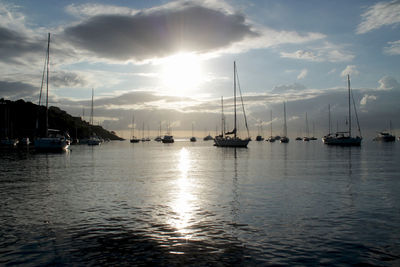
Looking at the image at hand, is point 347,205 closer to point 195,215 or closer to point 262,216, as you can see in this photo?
point 262,216

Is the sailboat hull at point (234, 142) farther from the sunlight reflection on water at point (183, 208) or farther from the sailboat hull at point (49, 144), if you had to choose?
the sunlight reflection on water at point (183, 208)

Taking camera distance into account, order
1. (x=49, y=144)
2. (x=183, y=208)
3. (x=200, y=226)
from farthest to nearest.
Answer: (x=49, y=144) → (x=183, y=208) → (x=200, y=226)

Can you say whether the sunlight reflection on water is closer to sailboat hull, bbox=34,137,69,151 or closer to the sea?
the sea

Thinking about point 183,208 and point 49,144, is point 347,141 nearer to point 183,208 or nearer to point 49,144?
point 49,144

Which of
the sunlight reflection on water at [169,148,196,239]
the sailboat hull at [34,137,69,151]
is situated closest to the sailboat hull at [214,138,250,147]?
the sailboat hull at [34,137,69,151]

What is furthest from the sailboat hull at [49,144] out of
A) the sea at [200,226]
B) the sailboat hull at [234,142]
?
the sea at [200,226]

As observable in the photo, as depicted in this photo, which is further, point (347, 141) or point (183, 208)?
point (347, 141)

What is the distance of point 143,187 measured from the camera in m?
29.5

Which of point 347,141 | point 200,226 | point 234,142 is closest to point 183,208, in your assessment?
point 200,226

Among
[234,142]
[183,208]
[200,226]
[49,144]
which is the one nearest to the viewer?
[200,226]

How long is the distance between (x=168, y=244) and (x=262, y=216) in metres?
6.83

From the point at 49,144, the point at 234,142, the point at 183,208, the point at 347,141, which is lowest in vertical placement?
the point at 183,208

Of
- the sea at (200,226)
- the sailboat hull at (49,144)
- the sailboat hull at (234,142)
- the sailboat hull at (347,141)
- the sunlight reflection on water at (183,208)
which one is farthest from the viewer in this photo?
the sailboat hull at (347,141)

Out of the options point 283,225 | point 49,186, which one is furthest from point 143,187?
point 283,225
